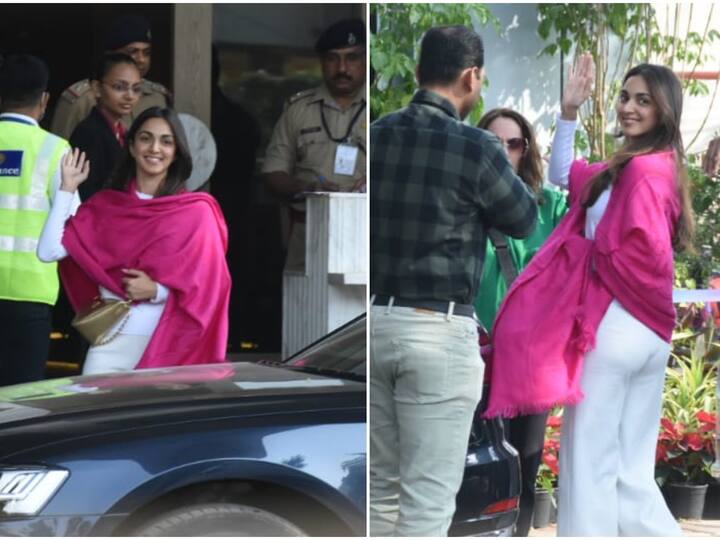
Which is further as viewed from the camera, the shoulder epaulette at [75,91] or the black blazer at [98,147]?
the shoulder epaulette at [75,91]

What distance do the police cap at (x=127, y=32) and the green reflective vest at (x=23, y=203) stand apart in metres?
1.43

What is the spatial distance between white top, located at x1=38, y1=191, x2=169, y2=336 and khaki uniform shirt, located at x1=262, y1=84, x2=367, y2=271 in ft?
5.53

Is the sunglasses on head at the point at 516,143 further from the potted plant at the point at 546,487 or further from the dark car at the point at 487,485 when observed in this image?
the potted plant at the point at 546,487

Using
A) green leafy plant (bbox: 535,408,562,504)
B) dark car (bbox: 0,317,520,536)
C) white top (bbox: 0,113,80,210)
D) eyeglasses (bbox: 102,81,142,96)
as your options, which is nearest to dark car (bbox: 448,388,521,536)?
dark car (bbox: 0,317,520,536)

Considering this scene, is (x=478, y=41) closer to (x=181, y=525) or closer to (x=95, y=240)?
(x=181, y=525)

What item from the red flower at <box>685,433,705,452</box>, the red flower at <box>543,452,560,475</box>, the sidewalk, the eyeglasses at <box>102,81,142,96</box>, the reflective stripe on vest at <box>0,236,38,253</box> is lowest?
the sidewalk

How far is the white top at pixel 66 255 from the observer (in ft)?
19.7

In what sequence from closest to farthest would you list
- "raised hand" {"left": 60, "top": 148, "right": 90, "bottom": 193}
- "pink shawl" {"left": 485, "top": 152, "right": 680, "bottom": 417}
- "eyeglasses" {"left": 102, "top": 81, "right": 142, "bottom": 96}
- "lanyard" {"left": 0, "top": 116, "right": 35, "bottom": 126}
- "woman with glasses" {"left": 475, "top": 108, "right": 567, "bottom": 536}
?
"pink shawl" {"left": 485, "top": 152, "right": 680, "bottom": 417}, "woman with glasses" {"left": 475, "top": 108, "right": 567, "bottom": 536}, "raised hand" {"left": 60, "top": 148, "right": 90, "bottom": 193}, "lanyard" {"left": 0, "top": 116, "right": 35, "bottom": 126}, "eyeglasses" {"left": 102, "top": 81, "right": 142, "bottom": 96}

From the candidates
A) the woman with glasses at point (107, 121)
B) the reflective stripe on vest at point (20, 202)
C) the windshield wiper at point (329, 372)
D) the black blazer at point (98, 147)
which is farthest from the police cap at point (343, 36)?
the windshield wiper at point (329, 372)

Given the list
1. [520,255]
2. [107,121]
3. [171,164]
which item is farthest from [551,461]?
[107,121]

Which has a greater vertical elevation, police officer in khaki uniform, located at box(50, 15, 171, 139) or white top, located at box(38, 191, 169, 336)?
police officer in khaki uniform, located at box(50, 15, 171, 139)

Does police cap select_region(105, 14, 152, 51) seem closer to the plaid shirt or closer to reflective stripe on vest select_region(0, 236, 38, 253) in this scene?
reflective stripe on vest select_region(0, 236, 38, 253)

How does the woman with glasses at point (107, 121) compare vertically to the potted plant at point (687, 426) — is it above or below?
above

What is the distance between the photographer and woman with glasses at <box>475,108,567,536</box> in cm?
449
